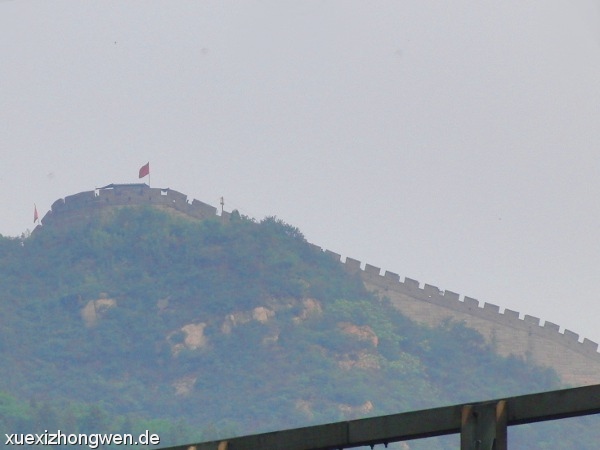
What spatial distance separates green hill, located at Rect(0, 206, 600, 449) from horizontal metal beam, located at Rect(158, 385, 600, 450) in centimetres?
10362

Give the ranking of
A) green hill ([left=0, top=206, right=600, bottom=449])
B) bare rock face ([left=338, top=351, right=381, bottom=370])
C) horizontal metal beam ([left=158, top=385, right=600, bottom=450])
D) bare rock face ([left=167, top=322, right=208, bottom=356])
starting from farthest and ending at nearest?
bare rock face ([left=167, top=322, right=208, bottom=356]) → bare rock face ([left=338, top=351, right=381, bottom=370]) → green hill ([left=0, top=206, right=600, bottom=449]) → horizontal metal beam ([left=158, top=385, right=600, bottom=450])

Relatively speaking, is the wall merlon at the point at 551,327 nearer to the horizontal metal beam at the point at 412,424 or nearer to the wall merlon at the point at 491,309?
the wall merlon at the point at 491,309

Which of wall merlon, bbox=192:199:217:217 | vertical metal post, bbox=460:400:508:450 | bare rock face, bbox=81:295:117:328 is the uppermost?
wall merlon, bbox=192:199:217:217

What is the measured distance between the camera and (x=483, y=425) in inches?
356

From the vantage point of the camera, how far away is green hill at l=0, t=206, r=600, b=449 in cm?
11956

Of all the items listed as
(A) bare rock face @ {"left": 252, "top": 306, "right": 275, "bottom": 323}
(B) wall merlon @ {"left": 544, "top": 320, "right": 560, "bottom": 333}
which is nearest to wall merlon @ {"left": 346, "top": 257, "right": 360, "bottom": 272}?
(A) bare rock face @ {"left": 252, "top": 306, "right": 275, "bottom": 323}

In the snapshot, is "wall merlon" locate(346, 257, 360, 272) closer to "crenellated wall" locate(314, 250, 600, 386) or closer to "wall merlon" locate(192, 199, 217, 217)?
"crenellated wall" locate(314, 250, 600, 386)

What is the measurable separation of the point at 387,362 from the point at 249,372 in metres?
10.8

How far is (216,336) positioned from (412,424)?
117 meters

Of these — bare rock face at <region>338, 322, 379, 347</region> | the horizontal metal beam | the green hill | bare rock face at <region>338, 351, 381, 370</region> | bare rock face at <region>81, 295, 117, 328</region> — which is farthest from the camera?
bare rock face at <region>81, 295, 117, 328</region>

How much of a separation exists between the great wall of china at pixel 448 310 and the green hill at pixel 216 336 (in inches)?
35.1

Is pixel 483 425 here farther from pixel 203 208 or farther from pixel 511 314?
pixel 203 208

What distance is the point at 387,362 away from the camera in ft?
400

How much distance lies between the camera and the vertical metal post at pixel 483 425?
8945mm
